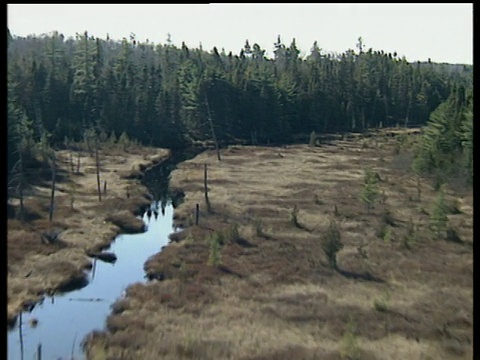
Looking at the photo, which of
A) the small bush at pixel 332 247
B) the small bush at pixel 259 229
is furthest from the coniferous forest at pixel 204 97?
the small bush at pixel 332 247

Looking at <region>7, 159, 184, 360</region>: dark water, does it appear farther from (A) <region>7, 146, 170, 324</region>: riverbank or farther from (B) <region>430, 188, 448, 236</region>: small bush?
(B) <region>430, 188, 448, 236</region>: small bush

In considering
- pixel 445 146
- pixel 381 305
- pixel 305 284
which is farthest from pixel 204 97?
pixel 381 305

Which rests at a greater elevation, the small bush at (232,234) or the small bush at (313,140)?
the small bush at (313,140)

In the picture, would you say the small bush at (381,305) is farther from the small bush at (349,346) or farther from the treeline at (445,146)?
the treeline at (445,146)

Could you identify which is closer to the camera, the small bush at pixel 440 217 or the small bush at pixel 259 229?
the small bush at pixel 440 217

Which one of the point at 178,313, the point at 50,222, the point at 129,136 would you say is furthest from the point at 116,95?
the point at 178,313

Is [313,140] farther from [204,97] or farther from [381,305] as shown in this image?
[381,305]

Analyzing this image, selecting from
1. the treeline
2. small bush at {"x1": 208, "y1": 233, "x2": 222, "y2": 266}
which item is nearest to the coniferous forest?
the treeline
